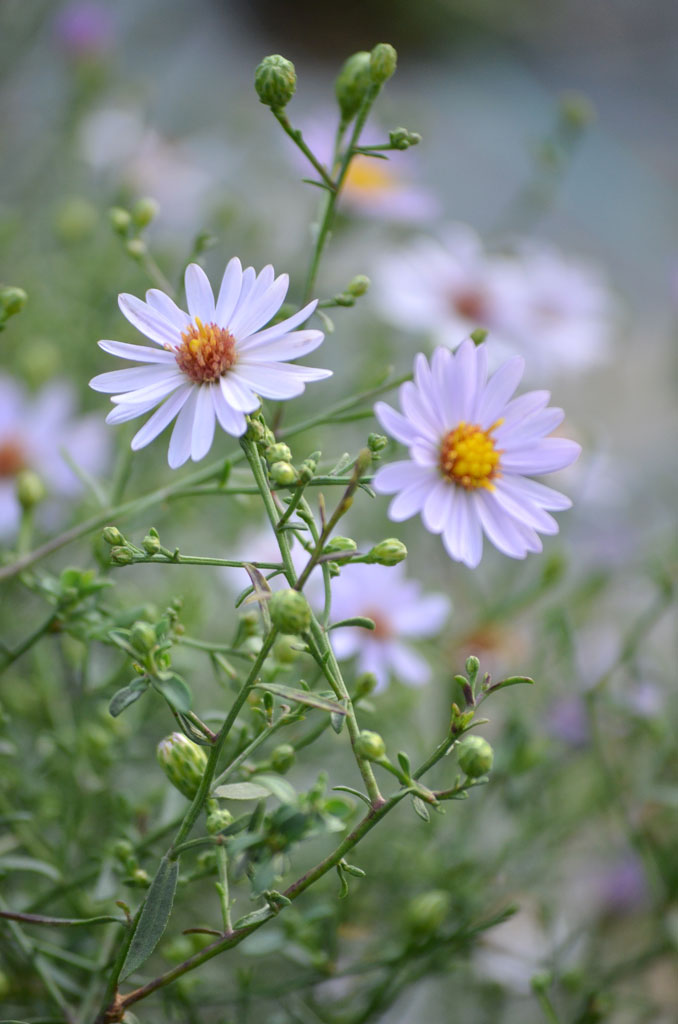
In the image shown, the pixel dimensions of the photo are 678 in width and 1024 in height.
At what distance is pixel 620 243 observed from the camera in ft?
5.41

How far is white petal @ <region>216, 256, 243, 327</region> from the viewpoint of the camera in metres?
0.28

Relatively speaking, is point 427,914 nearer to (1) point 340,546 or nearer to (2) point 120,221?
(1) point 340,546

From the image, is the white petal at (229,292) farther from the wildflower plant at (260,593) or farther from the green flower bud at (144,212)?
the green flower bud at (144,212)

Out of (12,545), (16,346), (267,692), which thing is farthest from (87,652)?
(16,346)

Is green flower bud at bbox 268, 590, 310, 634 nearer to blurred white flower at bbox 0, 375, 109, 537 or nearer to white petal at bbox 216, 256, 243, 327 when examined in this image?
white petal at bbox 216, 256, 243, 327

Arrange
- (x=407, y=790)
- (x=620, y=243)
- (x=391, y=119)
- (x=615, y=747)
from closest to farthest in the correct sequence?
(x=407, y=790) < (x=615, y=747) < (x=391, y=119) < (x=620, y=243)

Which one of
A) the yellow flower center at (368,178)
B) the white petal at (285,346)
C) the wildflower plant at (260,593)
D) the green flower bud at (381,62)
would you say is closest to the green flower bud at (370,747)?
the wildflower plant at (260,593)

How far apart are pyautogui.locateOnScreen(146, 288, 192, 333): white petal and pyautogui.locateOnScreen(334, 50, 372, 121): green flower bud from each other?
106mm

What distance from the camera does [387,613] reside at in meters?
0.51

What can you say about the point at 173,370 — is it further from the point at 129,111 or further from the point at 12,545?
the point at 129,111

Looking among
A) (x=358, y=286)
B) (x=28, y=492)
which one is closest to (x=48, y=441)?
(x=28, y=492)

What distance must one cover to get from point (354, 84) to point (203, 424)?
0.14 metres

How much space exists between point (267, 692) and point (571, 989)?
323 millimetres

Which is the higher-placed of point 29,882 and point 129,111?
point 129,111
